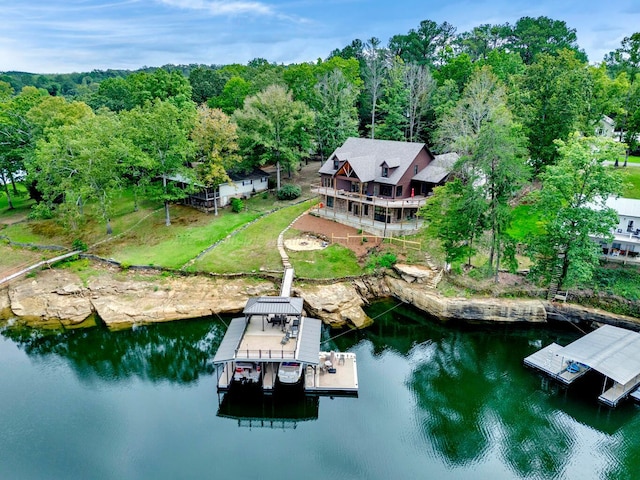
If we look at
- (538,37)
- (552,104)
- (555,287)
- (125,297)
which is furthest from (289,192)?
(538,37)

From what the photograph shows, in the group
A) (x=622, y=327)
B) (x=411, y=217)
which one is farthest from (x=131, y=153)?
(x=622, y=327)

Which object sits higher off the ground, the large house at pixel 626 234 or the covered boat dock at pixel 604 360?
the large house at pixel 626 234

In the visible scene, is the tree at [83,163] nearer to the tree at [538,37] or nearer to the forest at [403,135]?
the forest at [403,135]

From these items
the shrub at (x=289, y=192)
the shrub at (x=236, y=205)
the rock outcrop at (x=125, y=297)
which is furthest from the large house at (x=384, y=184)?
the rock outcrop at (x=125, y=297)

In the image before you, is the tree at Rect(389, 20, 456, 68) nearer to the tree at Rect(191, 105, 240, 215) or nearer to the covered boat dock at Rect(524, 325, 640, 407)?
the tree at Rect(191, 105, 240, 215)

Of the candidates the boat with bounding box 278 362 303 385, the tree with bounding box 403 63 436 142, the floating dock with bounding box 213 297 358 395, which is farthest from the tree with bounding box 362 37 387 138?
the boat with bounding box 278 362 303 385

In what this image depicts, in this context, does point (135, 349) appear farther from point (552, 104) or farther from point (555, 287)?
point (552, 104)

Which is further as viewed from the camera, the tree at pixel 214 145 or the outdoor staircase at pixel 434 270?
the tree at pixel 214 145
